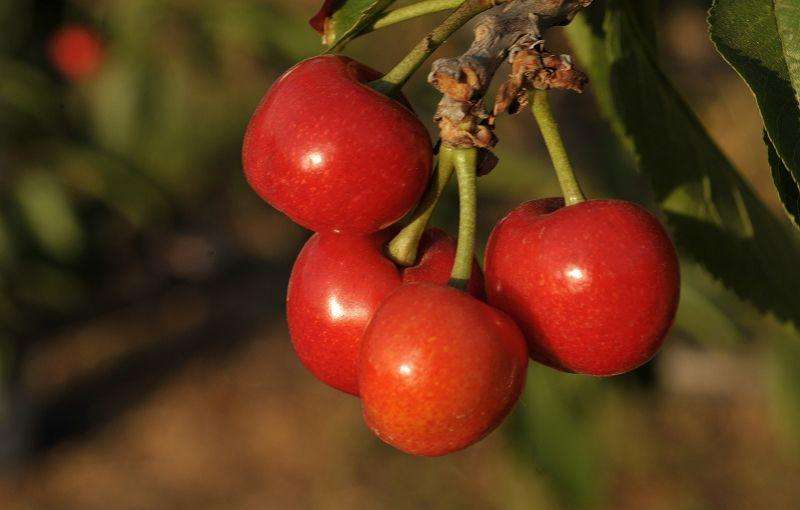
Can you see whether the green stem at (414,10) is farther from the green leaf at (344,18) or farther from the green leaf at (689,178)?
the green leaf at (689,178)

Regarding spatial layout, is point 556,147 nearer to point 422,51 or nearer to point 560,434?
point 422,51

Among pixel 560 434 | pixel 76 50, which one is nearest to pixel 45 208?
pixel 76 50

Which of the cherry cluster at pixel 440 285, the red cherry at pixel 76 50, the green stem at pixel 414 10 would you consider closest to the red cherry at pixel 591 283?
the cherry cluster at pixel 440 285

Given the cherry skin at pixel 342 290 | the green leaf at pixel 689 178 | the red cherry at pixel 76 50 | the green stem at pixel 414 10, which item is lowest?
the red cherry at pixel 76 50

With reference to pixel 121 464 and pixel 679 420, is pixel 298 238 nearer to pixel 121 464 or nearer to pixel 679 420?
pixel 121 464

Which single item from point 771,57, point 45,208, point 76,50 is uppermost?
point 771,57

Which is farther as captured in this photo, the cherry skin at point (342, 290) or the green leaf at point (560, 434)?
the green leaf at point (560, 434)
